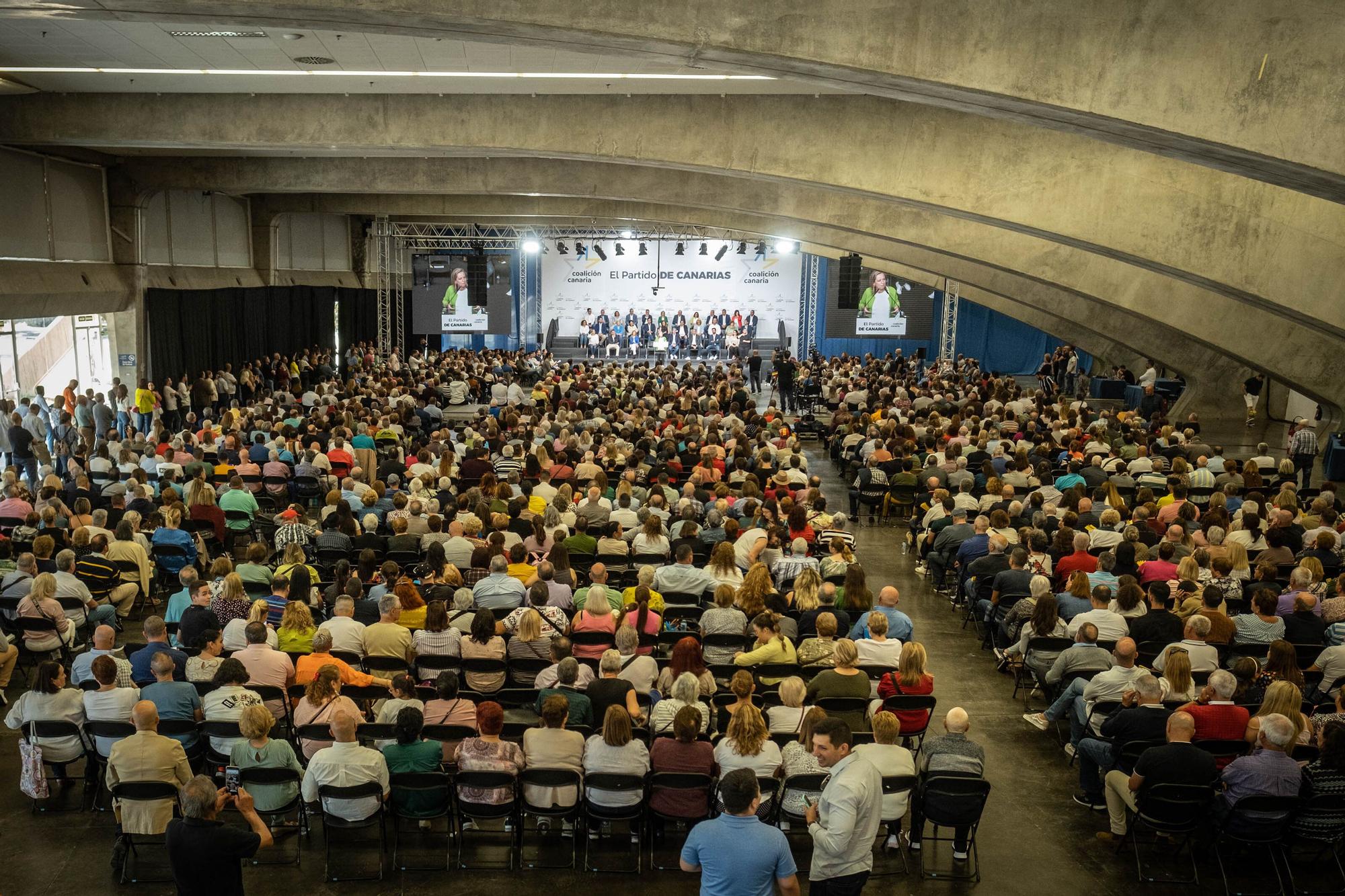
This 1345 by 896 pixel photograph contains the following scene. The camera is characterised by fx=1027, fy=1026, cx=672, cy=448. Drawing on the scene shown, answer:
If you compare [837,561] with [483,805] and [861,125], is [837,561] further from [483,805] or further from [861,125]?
[861,125]

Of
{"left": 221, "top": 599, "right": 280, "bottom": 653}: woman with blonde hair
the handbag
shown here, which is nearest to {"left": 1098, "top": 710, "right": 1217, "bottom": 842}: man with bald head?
{"left": 221, "top": 599, "right": 280, "bottom": 653}: woman with blonde hair

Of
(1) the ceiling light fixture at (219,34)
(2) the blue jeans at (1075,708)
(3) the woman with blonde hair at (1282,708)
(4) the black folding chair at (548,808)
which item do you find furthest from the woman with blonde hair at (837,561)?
(1) the ceiling light fixture at (219,34)

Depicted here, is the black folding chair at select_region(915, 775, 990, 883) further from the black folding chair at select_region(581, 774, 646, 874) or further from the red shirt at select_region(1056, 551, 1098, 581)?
the red shirt at select_region(1056, 551, 1098, 581)

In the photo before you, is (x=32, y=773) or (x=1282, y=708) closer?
(x=1282, y=708)

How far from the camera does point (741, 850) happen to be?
413cm

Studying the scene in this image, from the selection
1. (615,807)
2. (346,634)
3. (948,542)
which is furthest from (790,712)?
(948,542)

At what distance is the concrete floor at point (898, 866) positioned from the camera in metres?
5.71

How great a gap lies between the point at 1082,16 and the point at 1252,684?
4656 millimetres

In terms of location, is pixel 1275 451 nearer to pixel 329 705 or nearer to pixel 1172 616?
pixel 1172 616

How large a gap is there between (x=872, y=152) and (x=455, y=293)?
18749 mm

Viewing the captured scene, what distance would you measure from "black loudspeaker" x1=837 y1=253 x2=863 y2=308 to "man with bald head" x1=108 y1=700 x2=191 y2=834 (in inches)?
887

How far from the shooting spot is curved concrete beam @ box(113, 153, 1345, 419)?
16797 millimetres

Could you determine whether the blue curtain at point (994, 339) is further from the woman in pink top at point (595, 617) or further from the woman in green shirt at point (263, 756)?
the woman in green shirt at point (263, 756)

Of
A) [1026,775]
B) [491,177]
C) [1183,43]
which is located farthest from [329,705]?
[491,177]
